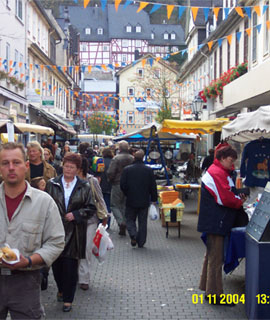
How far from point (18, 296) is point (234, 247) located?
9.78 ft

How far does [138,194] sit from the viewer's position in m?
8.77

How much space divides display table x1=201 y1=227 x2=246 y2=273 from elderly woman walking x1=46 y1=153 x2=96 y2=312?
159cm

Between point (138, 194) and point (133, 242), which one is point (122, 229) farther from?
point (138, 194)

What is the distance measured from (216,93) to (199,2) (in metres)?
32.0

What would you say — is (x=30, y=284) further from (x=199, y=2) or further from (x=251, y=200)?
(x=199, y=2)

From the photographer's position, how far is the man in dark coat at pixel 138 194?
8.78m

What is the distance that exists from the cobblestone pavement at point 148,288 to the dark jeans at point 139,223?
0.21 meters

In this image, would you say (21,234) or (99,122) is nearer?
(21,234)

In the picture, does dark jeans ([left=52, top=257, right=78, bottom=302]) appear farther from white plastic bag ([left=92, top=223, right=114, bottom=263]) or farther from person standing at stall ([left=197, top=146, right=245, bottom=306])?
person standing at stall ([left=197, top=146, right=245, bottom=306])

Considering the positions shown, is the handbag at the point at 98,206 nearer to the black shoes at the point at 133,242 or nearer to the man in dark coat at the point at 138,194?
the man in dark coat at the point at 138,194

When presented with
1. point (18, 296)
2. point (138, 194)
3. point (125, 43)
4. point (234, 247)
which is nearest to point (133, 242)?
point (138, 194)

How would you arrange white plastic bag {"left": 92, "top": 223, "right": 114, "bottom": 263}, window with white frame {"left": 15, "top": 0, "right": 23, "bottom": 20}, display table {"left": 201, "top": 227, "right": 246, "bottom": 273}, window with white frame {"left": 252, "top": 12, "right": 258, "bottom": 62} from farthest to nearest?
1. window with white frame {"left": 15, "top": 0, "right": 23, "bottom": 20}
2. window with white frame {"left": 252, "top": 12, "right": 258, "bottom": 62}
3. white plastic bag {"left": 92, "top": 223, "right": 114, "bottom": 263}
4. display table {"left": 201, "top": 227, "right": 246, "bottom": 273}

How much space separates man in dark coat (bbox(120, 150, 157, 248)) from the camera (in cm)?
878
